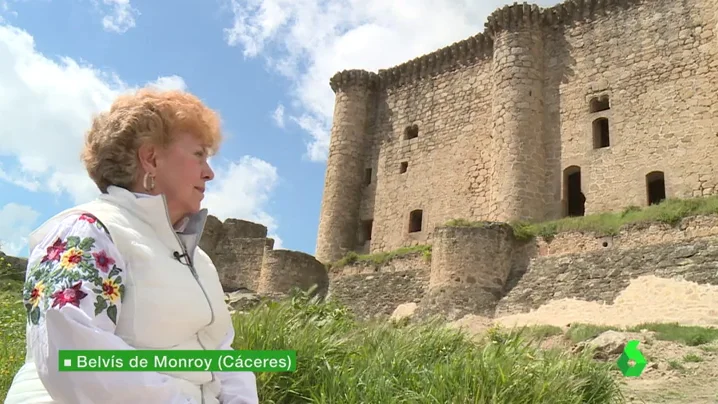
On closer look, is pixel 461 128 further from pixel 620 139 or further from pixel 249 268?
pixel 249 268

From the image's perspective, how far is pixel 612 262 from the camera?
1367cm

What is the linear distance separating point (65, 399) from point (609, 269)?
13.4m

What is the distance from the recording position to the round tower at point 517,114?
1859 centimetres

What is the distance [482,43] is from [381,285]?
972 cm

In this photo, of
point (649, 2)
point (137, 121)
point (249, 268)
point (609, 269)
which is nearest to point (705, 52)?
point (649, 2)

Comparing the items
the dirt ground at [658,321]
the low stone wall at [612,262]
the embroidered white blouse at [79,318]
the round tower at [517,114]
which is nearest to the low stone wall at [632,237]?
the low stone wall at [612,262]

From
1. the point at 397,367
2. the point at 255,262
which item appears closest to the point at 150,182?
the point at 397,367

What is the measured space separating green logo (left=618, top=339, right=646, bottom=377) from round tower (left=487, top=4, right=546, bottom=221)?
9.85 meters

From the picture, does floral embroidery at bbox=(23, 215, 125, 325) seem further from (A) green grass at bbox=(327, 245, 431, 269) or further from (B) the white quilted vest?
(A) green grass at bbox=(327, 245, 431, 269)

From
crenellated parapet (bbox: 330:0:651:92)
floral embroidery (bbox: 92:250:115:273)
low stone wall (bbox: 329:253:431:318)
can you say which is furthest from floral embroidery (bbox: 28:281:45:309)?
crenellated parapet (bbox: 330:0:651:92)

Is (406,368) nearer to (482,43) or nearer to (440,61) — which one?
(482,43)

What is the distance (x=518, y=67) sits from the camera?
65.1 feet

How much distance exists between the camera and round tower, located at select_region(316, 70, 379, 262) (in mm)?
23984

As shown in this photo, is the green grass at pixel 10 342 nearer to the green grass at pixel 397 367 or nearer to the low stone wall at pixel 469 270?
the green grass at pixel 397 367
